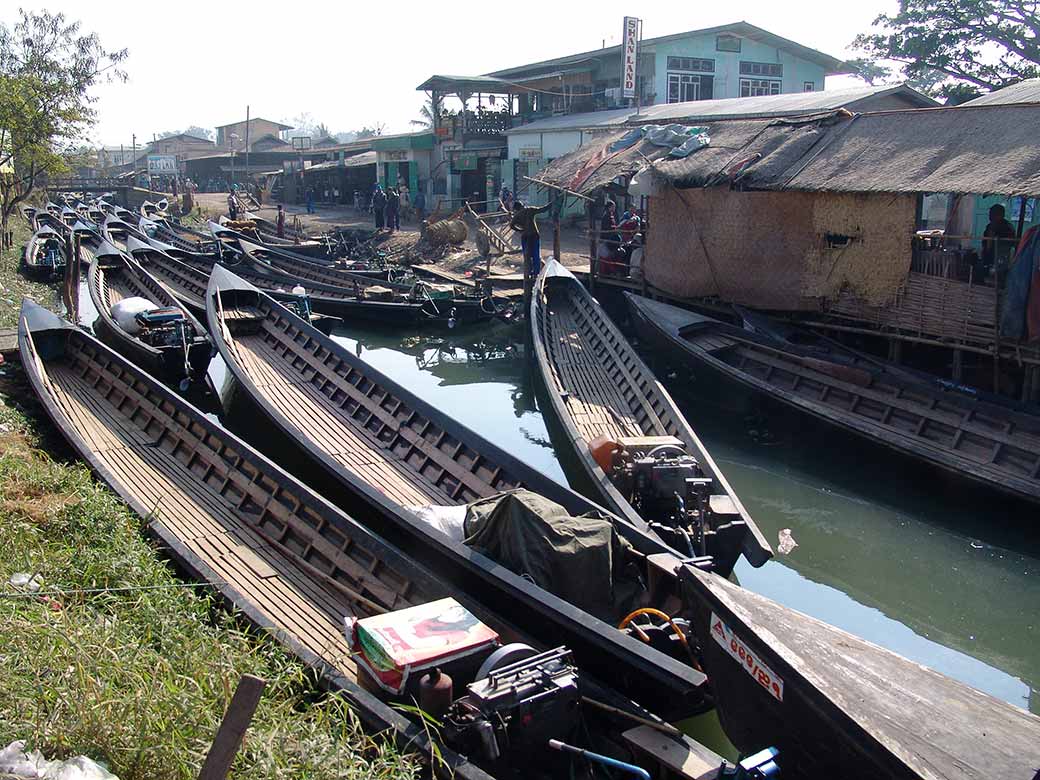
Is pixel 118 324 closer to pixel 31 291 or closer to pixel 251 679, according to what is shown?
pixel 31 291

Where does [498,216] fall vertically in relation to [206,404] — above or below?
above

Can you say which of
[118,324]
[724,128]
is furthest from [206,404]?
[724,128]

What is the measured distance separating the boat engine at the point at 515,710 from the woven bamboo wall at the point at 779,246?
8857mm

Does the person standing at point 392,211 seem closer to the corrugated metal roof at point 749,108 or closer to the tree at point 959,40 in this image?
the corrugated metal roof at point 749,108

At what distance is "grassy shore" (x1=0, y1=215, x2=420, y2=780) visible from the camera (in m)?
3.77

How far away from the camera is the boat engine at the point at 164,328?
12.7 metres

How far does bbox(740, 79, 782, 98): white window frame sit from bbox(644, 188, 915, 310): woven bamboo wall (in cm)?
1762

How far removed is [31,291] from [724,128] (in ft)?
52.5

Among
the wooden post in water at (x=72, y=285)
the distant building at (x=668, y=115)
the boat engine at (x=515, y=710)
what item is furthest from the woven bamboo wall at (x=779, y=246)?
the wooden post in water at (x=72, y=285)

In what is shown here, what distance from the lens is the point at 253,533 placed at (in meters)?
7.11

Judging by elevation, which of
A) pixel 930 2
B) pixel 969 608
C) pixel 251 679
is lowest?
pixel 969 608

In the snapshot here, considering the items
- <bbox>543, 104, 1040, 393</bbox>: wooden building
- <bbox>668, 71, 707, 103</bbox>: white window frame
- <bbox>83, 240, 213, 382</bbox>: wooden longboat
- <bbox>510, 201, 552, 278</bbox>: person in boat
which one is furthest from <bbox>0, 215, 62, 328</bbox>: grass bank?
<bbox>668, 71, 707, 103</bbox>: white window frame

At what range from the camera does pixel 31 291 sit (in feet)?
63.7

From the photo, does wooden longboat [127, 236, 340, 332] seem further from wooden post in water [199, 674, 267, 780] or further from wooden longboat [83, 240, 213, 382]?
wooden post in water [199, 674, 267, 780]
